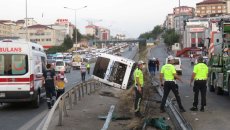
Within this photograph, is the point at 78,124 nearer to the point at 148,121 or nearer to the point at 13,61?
the point at 148,121

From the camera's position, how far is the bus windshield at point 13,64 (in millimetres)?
16250

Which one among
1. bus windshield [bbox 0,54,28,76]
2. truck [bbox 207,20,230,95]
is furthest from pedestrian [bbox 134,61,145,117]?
bus windshield [bbox 0,54,28,76]

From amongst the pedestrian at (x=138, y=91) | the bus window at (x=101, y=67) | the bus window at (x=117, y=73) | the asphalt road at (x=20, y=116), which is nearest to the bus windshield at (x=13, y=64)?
the asphalt road at (x=20, y=116)

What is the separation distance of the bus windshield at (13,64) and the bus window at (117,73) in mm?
6798

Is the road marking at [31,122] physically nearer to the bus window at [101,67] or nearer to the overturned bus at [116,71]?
the overturned bus at [116,71]

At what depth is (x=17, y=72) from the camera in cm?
1625

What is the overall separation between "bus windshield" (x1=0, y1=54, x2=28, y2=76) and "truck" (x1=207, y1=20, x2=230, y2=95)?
23.6 feet

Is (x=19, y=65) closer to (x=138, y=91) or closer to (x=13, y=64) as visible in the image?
(x=13, y=64)

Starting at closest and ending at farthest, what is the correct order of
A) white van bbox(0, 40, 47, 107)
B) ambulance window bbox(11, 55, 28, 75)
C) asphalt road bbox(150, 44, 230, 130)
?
asphalt road bbox(150, 44, 230, 130) < white van bbox(0, 40, 47, 107) < ambulance window bbox(11, 55, 28, 75)

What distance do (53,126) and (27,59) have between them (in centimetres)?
519

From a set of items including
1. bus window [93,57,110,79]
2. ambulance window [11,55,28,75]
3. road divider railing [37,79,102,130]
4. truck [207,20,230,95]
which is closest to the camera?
road divider railing [37,79,102,130]

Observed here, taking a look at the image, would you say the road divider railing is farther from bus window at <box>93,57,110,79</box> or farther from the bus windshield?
the bus windshield

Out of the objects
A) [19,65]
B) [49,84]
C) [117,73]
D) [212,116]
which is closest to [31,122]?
[49,84]

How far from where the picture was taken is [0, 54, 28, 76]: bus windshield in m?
16.2
